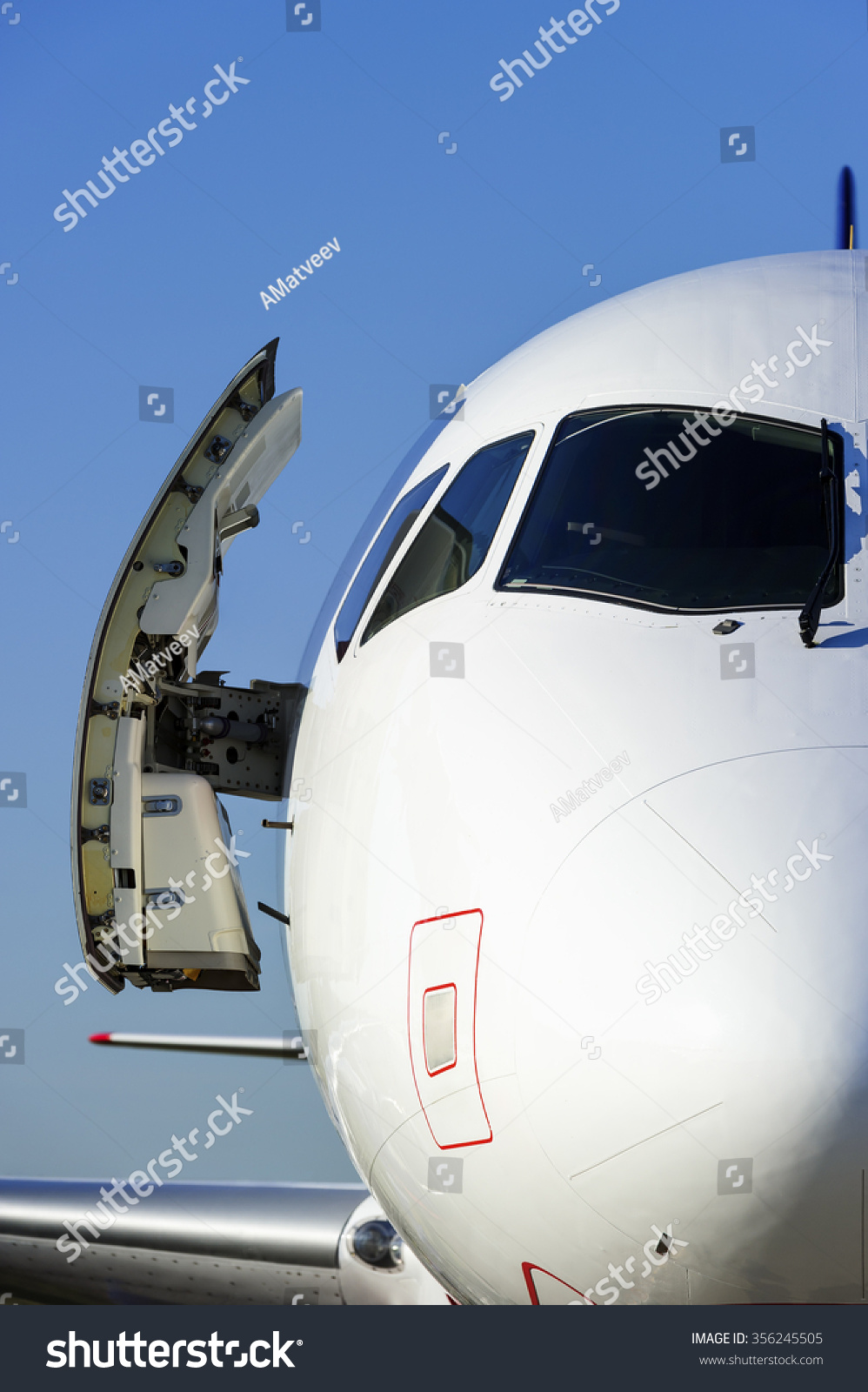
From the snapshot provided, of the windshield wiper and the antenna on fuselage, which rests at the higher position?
the antenna on fuselage

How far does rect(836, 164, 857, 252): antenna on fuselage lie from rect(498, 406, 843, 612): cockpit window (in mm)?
5701

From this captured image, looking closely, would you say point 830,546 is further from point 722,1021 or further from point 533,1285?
point 533,1285

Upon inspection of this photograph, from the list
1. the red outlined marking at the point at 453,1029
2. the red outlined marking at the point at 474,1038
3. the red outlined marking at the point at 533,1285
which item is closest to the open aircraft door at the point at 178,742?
the red outlined marking at the point at 474,1038

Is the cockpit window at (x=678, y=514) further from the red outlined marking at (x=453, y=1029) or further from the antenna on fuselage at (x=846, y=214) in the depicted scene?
the antenna on fuselage at (x=846, y=214)

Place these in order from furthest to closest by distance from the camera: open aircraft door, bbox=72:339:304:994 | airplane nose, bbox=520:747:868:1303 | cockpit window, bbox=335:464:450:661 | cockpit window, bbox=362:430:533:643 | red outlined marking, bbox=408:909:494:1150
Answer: open aircraft door, bbox=72:339:304:994 → cockpit window, bbox=335:464:450:661 → cockpit window, bbox=362:430:533:643 → red outlined marking, bbox=408:909:494:1150 → airplane nose, bbox=520:747:868:1303

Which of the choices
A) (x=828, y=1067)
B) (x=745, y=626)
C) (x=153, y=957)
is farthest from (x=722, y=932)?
(x=153, y=957)

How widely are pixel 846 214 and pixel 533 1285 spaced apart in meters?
8.78

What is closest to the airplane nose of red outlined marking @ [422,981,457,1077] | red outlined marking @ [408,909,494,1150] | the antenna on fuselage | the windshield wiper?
red outlined marking @ [408,909,494,1150]

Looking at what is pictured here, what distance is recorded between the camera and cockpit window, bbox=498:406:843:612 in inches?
190

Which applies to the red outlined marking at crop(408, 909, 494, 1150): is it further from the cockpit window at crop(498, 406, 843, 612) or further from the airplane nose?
the cockpit window at crop(498, 406, 843, 612)

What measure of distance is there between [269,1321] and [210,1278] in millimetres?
6506

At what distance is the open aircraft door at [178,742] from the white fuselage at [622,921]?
47.8 inches

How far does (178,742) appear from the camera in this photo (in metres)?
7.20

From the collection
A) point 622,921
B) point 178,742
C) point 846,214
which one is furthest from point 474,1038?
point 846,214
